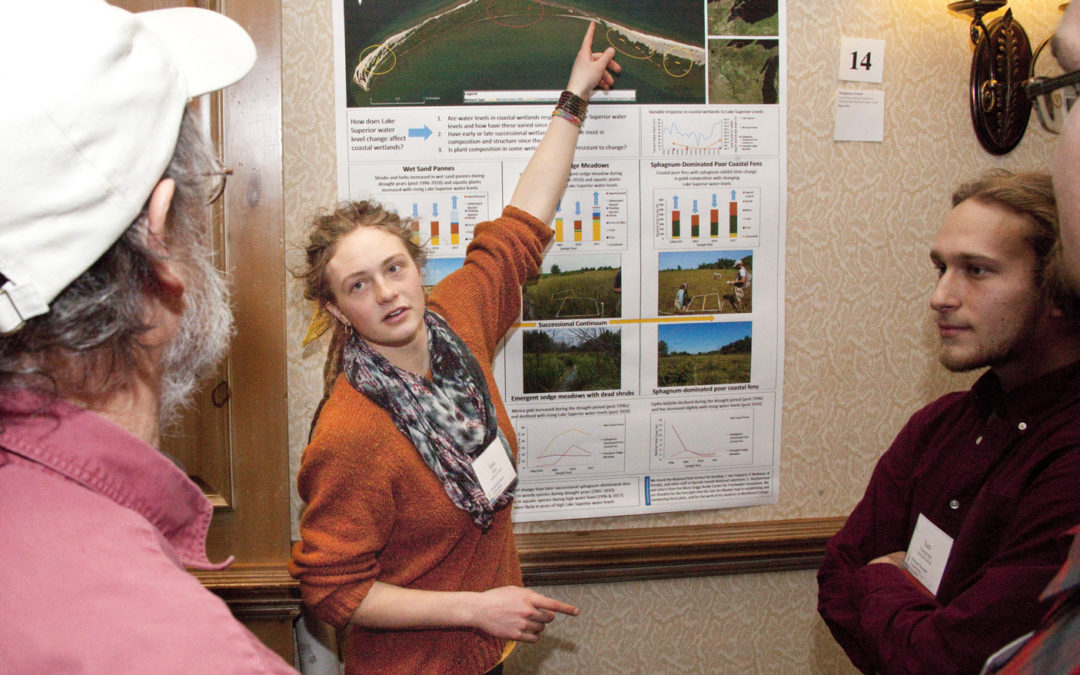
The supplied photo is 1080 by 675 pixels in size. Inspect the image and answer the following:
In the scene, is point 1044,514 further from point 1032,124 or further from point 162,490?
point 1032,124

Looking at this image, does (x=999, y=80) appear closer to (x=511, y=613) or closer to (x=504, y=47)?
(x=504, y=47)

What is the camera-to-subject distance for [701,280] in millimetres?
1771

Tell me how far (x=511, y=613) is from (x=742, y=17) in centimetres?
148

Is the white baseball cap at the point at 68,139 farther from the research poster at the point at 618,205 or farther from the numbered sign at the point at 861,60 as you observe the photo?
the numbered sign at the point at 861,60

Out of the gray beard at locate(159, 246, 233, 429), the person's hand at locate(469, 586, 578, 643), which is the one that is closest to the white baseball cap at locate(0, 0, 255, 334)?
the gray beard at locate(159, 246, 233, 429)

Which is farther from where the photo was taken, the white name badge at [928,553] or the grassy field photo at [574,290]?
the grassy field photo at [574,290]

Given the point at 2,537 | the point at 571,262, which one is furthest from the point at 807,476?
the point at 2,537

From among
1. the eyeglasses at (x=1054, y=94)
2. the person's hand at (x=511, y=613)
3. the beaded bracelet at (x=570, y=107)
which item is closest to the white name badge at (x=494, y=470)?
the person's hand at (x=511, y=613)

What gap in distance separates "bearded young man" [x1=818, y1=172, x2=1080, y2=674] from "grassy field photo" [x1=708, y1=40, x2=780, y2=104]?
1.89 feet

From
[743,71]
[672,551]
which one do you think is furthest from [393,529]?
[743,71]

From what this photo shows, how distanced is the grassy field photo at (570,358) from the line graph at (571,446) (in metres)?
0.09

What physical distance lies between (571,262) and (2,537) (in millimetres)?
1347

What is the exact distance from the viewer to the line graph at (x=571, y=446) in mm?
1753

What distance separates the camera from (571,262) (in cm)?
172
